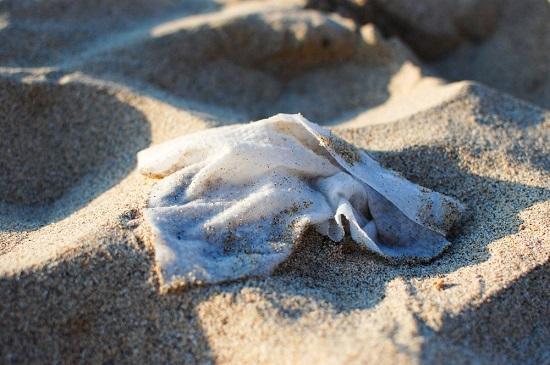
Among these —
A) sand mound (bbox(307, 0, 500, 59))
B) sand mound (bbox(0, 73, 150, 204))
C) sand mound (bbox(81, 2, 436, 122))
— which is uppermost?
sand mound (bbox(307, 0, 500, 59))

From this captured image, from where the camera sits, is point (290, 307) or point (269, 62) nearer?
point (290, 307)

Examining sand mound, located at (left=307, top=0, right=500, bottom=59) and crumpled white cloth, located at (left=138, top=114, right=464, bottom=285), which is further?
sand mound, located at (left=307, top=0, right=500, bottom=59)

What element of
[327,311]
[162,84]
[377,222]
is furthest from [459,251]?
[162,84]

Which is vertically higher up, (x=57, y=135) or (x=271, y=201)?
(x=271, y=201)

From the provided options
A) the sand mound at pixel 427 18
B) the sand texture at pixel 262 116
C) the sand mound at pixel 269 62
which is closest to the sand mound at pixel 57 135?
the sand texture at pixel 262 116

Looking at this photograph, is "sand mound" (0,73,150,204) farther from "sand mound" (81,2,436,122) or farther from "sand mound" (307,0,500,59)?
"sand mound" (307,0,500,59)

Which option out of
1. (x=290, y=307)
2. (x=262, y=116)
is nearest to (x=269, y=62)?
(x=262, y=116)

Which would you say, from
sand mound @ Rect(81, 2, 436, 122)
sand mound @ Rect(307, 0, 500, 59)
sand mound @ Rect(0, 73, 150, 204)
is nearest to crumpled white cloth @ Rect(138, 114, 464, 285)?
sand mound @ Rect(0, 73, 150, 204)

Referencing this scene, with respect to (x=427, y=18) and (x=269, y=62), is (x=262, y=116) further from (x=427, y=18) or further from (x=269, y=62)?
(x=427, y=18)
